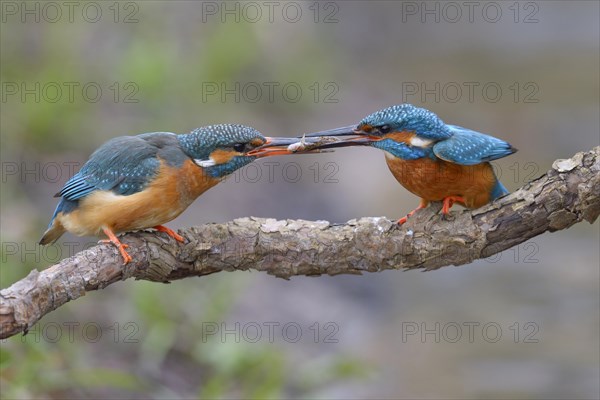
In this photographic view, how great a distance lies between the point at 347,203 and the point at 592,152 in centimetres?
518

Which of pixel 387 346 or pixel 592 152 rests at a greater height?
pixel 592 152

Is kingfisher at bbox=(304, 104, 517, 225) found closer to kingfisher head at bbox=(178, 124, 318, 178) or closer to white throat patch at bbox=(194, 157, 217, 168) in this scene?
kingfisher head at bbox=(178, 124, 318, 178)

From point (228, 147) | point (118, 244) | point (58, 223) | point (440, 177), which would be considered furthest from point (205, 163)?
point (440, 177)

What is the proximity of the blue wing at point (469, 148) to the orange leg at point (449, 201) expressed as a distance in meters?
0.21

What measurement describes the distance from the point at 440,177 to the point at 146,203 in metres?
1.28

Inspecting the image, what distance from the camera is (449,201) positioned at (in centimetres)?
399

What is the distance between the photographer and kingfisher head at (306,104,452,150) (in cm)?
389

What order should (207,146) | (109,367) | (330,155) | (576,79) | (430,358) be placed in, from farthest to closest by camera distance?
(576,79) < (330,155) < (430,358) < (109,367) < (207,146)

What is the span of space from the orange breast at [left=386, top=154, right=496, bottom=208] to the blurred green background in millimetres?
2006

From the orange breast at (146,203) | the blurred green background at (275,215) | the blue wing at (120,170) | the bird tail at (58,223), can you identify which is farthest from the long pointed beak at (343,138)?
the blurred green background at (275,215)

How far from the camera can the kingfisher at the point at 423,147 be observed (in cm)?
389

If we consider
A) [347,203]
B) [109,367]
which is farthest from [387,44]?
[109,367]

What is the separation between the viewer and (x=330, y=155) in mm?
9773

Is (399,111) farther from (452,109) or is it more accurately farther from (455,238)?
(452,109)
